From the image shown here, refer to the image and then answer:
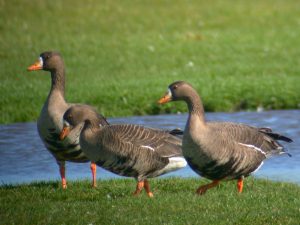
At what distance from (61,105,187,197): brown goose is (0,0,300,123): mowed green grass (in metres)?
5.29

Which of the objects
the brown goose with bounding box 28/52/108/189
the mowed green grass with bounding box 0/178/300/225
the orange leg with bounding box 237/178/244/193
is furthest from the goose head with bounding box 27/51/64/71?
the orange leg with bounding box 237/178/244/193

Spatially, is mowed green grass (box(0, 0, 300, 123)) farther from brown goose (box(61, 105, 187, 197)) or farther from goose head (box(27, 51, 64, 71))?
brown goose (box(61, 105, 187, 197))

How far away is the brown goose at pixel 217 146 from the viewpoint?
9547 millimetres

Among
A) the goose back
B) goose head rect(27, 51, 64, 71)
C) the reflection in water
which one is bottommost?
the reflection in water

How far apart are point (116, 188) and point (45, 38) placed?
42.9 feet

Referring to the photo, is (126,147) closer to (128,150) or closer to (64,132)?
(128,150)

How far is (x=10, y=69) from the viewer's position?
19219mm

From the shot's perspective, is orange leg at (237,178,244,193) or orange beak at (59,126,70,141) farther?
orange beak at (59,126,70,141)

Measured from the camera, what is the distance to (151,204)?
29.9 feet

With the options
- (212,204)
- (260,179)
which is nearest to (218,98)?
(260,179)

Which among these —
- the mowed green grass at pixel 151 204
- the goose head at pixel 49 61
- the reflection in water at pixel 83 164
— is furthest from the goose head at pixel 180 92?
the goose head at pixel 49 61

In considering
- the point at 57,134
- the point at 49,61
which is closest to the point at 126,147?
the point at 57,134

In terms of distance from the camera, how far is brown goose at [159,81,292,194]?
9547 mm

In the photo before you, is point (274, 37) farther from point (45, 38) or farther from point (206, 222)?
point (206, 222)
